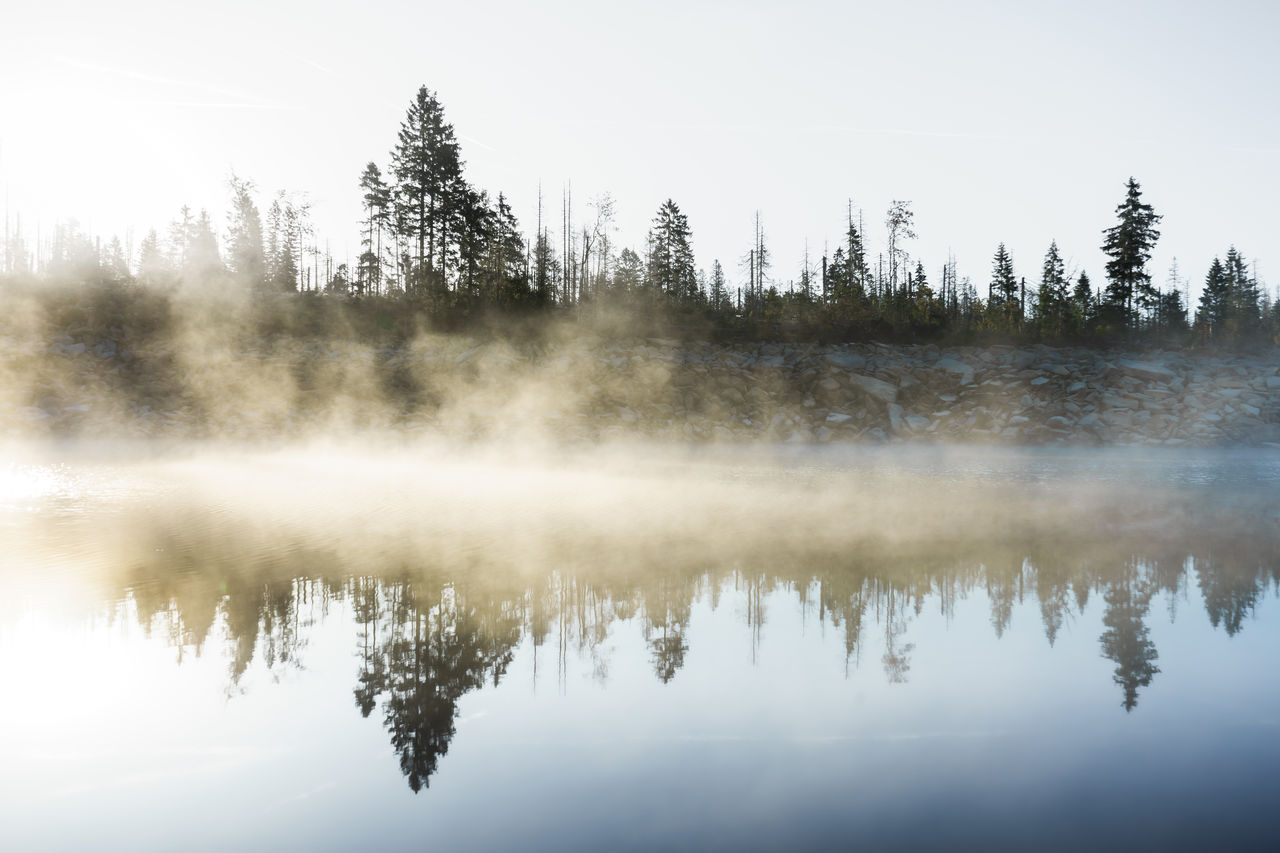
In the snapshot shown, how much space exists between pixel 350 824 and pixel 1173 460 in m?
34.5

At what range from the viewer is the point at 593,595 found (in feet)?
26.1

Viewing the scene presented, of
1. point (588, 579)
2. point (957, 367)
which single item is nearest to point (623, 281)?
point (957, 367)

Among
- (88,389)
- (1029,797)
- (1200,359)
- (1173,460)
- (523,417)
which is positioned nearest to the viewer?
(1029,797)

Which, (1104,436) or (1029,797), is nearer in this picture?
(1029,797)

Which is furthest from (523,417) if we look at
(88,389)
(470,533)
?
(470,533)

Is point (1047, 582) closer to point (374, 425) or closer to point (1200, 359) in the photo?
point (374, 425)

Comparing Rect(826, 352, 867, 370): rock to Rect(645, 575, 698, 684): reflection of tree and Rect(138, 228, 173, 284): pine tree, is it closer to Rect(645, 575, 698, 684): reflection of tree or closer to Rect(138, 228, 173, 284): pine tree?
Rect(645, 575, 698, 684): reflection of tree

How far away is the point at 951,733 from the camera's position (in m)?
4.71

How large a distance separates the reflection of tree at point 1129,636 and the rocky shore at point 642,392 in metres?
26.6

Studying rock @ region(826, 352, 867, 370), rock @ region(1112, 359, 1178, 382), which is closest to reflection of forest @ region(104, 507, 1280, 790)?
rock @ region(826, 352, 867, 370)

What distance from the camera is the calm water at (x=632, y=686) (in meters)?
3.78

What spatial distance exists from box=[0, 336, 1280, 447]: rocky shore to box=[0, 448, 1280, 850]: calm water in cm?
2230

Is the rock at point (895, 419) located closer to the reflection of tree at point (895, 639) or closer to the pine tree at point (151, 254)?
the reflection of tree at point (895, 639)

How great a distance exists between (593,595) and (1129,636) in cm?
535
